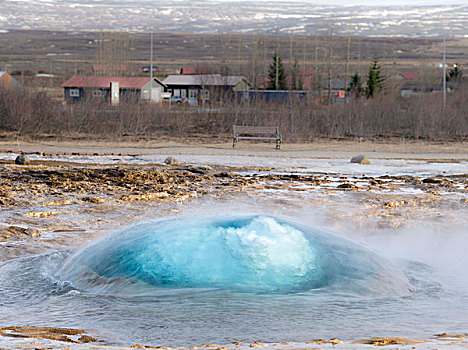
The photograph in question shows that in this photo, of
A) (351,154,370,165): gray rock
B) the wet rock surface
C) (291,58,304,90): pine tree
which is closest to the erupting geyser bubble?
the wet rock surface

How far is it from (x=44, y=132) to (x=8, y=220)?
70.8 feet

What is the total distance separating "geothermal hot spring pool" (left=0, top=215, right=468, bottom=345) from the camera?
722 cm

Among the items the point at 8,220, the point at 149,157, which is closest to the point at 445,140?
the point at 149,157

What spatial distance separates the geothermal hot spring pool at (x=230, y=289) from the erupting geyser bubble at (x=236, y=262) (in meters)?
0.01

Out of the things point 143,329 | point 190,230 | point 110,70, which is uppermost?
point 110,70

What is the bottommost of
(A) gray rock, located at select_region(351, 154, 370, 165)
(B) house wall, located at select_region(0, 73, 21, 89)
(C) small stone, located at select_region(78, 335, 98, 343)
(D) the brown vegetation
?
(C) small stone, located at select_region(78, 335, 98, 343)

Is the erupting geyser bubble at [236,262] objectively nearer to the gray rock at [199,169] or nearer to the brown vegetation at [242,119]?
the gray rock at [199,169]

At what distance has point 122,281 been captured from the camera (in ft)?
27.5

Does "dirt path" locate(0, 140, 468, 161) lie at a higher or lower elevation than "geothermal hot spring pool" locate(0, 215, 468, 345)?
higher

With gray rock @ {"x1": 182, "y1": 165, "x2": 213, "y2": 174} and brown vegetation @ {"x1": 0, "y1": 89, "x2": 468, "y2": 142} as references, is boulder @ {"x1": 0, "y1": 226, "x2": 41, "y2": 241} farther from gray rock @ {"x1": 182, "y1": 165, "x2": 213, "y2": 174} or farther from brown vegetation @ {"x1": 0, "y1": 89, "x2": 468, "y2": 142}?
brown vegetation @ {"x1": 0, "y1": 89, "x2": 468, "y2": 142}

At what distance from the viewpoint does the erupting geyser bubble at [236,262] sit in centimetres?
818

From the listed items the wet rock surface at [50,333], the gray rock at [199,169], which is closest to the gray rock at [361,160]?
the gray rock at [199,169]

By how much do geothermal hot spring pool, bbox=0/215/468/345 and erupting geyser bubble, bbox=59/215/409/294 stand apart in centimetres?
1

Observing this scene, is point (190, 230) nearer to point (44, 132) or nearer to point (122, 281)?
point (122, 281)
